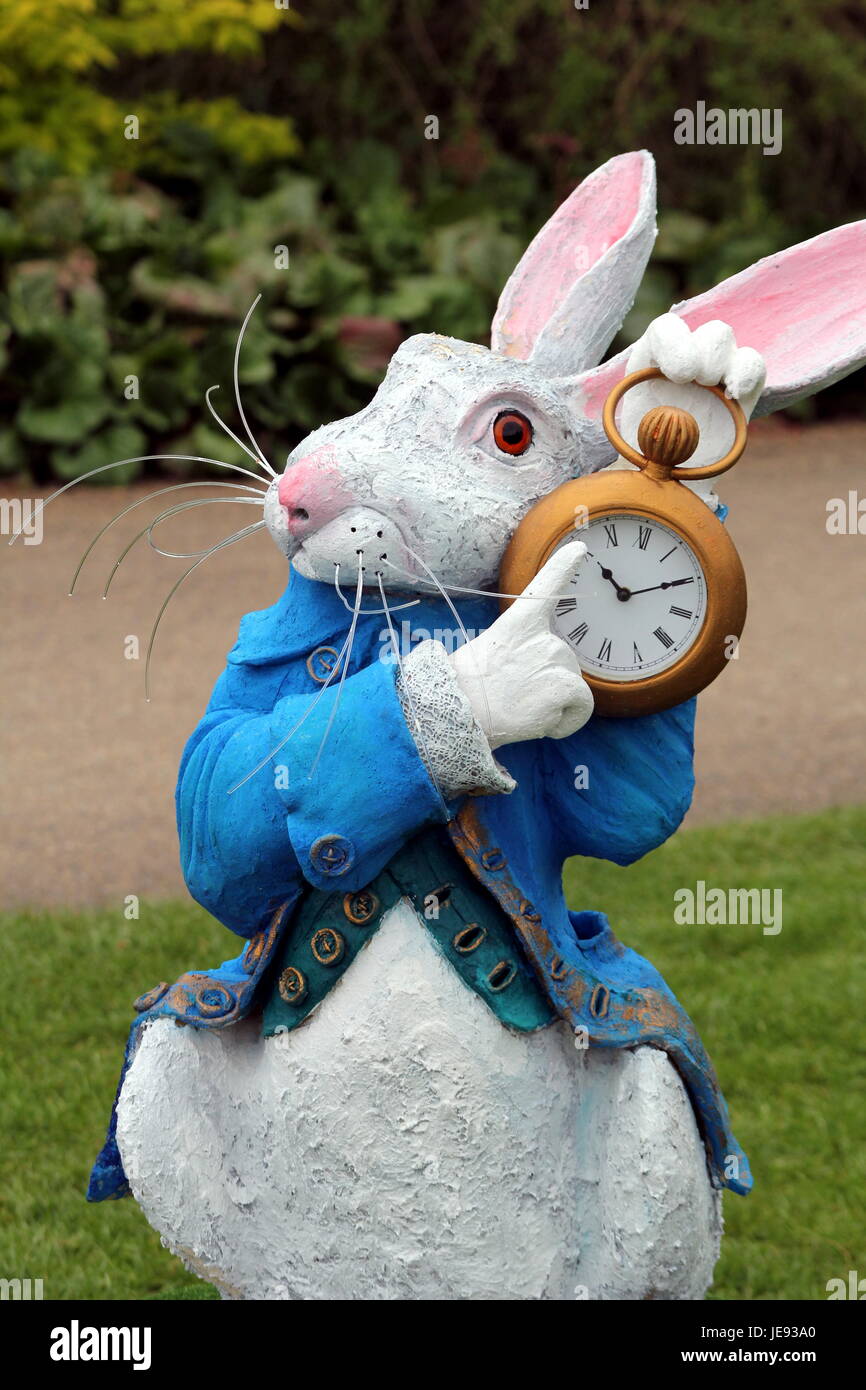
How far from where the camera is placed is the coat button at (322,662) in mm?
2398

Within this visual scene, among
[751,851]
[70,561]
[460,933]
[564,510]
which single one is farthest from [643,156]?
[70,561]

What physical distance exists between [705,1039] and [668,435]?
2.75 meters

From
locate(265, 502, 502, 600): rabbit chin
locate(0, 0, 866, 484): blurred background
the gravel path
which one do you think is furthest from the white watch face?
locate(0, 0, 866, 484): blurred background

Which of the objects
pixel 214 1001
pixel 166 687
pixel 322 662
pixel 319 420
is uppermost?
pixel 319 420

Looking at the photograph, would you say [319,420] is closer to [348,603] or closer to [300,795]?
[348,603]

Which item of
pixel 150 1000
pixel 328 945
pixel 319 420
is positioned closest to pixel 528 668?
pixel 328 945

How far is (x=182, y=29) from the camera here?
1035 cm

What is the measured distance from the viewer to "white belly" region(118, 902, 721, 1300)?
2381 mm

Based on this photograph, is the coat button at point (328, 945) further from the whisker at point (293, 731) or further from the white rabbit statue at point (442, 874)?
the whisker at point (293, 731)

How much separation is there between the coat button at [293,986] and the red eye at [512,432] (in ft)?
2.45

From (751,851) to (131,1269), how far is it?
2.66 meters

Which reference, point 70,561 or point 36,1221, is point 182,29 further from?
point 36,1221

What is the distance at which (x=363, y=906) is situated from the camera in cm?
241

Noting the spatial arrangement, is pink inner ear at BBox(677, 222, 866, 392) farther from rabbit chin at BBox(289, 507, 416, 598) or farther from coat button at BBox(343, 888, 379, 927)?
coat button at BBox(343, 888, 379, 927)
